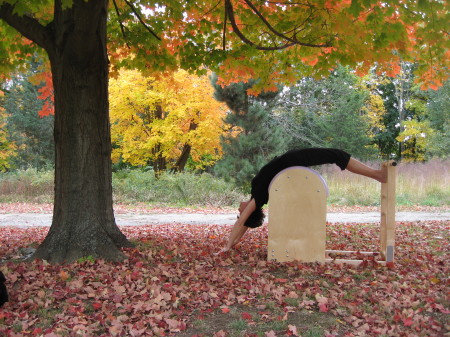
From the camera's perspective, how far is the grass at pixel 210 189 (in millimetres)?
16906

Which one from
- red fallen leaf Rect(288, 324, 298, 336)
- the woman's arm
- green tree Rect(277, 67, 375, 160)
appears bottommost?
red fallen leaf Rect(288, 324, 298, 336)

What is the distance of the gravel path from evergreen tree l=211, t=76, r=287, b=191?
5.17 metres

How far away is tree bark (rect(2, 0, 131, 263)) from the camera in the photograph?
528cm

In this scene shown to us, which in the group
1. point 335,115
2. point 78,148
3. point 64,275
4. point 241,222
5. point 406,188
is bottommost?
point 64,275

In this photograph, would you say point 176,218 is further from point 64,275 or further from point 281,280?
point 281,280

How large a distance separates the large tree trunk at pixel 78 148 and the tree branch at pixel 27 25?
0.13 m

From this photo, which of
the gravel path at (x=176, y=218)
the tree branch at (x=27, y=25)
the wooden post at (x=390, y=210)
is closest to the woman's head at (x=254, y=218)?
the wooden post at (x=390, y=210)

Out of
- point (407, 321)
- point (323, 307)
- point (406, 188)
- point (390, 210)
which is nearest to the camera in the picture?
point (407, 321)

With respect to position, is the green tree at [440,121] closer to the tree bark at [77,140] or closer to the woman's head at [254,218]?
the woman's head at [254,218]

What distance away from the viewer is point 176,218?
12.6 metres

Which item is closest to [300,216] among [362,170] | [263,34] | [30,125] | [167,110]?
[362,170]

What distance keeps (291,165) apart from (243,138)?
513 inches

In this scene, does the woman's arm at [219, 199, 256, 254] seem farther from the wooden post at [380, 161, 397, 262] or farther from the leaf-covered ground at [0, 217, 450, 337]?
the wooden post at [380, 161, 397, 262]

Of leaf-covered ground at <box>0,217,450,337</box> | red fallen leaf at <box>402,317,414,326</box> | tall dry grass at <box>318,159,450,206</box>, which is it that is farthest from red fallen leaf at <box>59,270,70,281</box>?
tall dry grass at <box>318,159,450,206</box>
